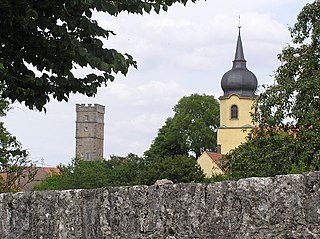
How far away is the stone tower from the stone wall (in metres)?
133

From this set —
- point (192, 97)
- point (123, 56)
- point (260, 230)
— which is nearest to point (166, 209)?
point (260, 230)

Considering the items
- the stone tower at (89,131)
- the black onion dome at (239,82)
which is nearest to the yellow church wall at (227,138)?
the black onion dome at (239,82)

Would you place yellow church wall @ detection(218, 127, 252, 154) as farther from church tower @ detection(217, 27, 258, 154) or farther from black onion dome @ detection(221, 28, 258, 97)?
black onion dome @ detection(221, 28, 258, 97)

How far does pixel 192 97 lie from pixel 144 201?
85.6 m

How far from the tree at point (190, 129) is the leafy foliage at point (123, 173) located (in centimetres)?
353

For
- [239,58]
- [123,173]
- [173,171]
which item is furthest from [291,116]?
[239,58]

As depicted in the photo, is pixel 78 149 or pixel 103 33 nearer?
pixel 103 33

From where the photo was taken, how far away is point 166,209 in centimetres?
541

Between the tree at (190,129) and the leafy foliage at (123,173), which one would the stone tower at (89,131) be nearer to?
the tree at (190,129)

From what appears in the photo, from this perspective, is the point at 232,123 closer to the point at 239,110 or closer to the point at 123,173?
the point at 239,110

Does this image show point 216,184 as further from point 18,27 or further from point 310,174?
point 18,27

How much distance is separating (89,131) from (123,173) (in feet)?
227

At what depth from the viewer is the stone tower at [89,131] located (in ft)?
463

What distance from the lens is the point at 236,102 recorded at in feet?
330
